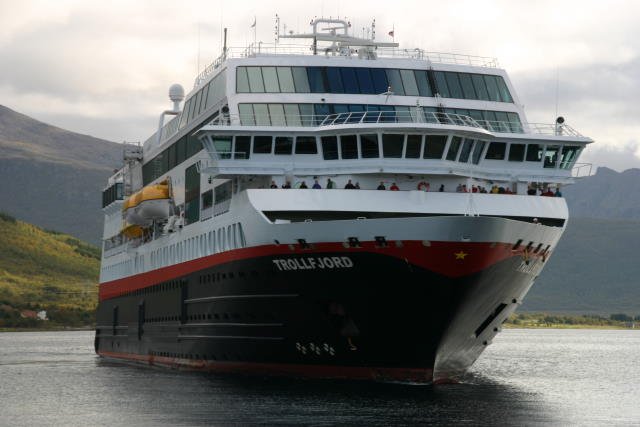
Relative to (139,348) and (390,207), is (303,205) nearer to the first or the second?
(390,207)

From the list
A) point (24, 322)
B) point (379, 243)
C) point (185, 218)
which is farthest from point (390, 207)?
point (24, 322)

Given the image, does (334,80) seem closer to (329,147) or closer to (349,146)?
(329,147)

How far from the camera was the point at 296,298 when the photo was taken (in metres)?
41.8

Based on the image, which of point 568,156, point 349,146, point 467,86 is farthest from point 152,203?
point 568,156

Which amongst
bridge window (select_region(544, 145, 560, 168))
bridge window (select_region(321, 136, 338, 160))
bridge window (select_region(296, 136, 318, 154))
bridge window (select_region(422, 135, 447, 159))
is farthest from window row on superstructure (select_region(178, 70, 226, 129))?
bridge window (select_region(544, 145, 560, 168))

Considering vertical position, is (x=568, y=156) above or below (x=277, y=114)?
below

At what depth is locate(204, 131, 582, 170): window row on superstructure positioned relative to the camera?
43375mm

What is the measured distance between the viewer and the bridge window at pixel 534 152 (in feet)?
151

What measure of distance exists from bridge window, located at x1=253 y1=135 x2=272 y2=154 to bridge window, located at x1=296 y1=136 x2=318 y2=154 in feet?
3.45

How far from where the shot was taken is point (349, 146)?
144 ft

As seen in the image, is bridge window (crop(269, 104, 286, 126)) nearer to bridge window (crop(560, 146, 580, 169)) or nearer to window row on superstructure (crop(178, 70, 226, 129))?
window row on superstructure (crop(178, 70, 226, 129))

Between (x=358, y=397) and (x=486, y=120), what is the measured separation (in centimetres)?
1290

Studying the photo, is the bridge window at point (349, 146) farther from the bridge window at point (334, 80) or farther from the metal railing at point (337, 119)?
the bridge window at point (334, 80)

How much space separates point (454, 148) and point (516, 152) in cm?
324
